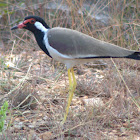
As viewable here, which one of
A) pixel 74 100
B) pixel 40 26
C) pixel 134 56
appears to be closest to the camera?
pixel 134 56

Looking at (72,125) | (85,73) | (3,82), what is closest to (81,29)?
(85,73)

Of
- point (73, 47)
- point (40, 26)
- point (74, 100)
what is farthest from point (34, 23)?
point (74, 100)

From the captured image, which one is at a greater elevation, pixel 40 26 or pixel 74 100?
pixel 40 26

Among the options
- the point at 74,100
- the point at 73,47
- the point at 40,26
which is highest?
the point at 40,26

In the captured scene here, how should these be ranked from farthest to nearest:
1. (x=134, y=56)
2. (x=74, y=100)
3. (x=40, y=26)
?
1. (x=74, y=100)
2. (x=40, y=26)
3. (x=134, y=56)

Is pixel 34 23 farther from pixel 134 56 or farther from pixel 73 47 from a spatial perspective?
pixel 134 56

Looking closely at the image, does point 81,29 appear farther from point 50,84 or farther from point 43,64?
point 50,84

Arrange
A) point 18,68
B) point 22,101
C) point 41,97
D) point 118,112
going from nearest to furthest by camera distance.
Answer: point 118,112
point 22,101
point 41,97
point 18,68

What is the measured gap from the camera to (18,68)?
12.9ft

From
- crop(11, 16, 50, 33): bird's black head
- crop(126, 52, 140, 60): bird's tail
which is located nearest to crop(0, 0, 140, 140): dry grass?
crop(126, 52, 140, 60): bird's tail

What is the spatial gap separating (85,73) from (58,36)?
1349 millimetres

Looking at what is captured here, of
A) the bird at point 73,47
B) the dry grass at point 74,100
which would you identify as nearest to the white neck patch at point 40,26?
the bird at point 73,47

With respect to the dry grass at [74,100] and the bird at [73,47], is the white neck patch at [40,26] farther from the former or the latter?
the dry grass at [74,100]

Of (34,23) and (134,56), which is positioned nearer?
(134,56)
